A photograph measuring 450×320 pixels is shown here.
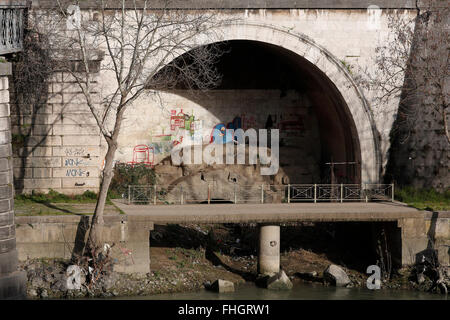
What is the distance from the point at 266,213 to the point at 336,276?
2493mm

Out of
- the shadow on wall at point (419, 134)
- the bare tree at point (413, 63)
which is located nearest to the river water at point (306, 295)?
the shadow on wall at point (419, 134)

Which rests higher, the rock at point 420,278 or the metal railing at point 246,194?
the metal railing at point 246,194

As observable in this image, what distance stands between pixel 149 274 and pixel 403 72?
34.6ft

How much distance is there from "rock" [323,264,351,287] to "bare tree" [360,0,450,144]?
573cm

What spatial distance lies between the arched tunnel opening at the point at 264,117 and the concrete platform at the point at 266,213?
317 centimetres

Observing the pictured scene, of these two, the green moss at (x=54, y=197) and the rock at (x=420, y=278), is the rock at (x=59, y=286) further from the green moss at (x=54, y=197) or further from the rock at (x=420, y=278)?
the rock at (x=420, y=278)

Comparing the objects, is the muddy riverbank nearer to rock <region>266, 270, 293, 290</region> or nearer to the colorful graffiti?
rock <region>266, 270, 293, 290</region>

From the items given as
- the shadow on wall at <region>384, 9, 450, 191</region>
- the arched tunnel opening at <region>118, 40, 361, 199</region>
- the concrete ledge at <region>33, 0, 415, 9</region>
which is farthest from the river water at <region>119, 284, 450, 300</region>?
the concrete ledge at <region>33, 0, 415, 9</region>

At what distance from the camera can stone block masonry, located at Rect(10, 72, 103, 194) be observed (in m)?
24.0

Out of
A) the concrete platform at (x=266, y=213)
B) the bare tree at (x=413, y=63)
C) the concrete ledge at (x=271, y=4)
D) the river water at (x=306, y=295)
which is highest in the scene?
the concrete ledge at (x=271, y=4)

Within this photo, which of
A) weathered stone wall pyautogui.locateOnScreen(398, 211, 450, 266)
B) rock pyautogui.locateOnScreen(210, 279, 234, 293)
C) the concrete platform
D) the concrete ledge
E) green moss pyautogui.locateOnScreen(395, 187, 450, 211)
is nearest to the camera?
rock pyautogui.locateOnScreen(210, 279, 234, 293)

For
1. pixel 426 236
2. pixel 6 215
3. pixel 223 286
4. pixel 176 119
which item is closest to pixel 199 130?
pixel 176 119

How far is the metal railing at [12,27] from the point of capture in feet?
73.2

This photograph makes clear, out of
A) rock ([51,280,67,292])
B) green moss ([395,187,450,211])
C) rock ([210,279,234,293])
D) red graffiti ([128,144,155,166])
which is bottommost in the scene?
rock ([210,279,234,293])
